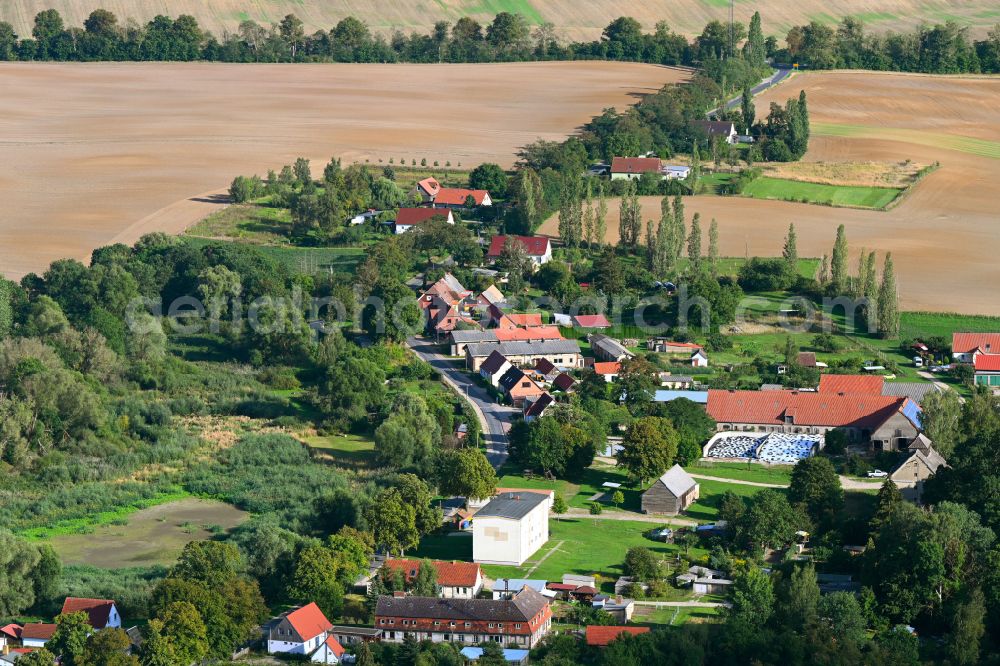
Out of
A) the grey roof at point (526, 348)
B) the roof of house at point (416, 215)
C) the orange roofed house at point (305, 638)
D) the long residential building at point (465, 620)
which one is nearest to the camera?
the orange roofed house at point (305, 638)

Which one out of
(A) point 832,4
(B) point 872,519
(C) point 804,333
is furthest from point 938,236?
(A) point 832,4

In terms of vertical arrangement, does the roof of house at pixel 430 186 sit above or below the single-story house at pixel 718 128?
below

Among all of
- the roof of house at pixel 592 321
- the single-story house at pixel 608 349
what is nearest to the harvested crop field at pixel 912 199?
the roof of house at pixel 592 321

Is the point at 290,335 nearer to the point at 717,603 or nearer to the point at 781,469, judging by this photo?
the point at 781,469

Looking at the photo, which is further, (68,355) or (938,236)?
(938,236)

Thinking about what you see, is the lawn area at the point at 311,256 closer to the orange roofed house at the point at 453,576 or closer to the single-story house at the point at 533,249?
the single-story house at the point at 533,249

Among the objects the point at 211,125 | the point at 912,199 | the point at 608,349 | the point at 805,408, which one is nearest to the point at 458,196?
the point at 912,199

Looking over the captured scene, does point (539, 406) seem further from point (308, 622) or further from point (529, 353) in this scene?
point (308, 622)

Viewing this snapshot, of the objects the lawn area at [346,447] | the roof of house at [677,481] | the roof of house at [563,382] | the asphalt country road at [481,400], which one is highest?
the roof of house at [563,382]
